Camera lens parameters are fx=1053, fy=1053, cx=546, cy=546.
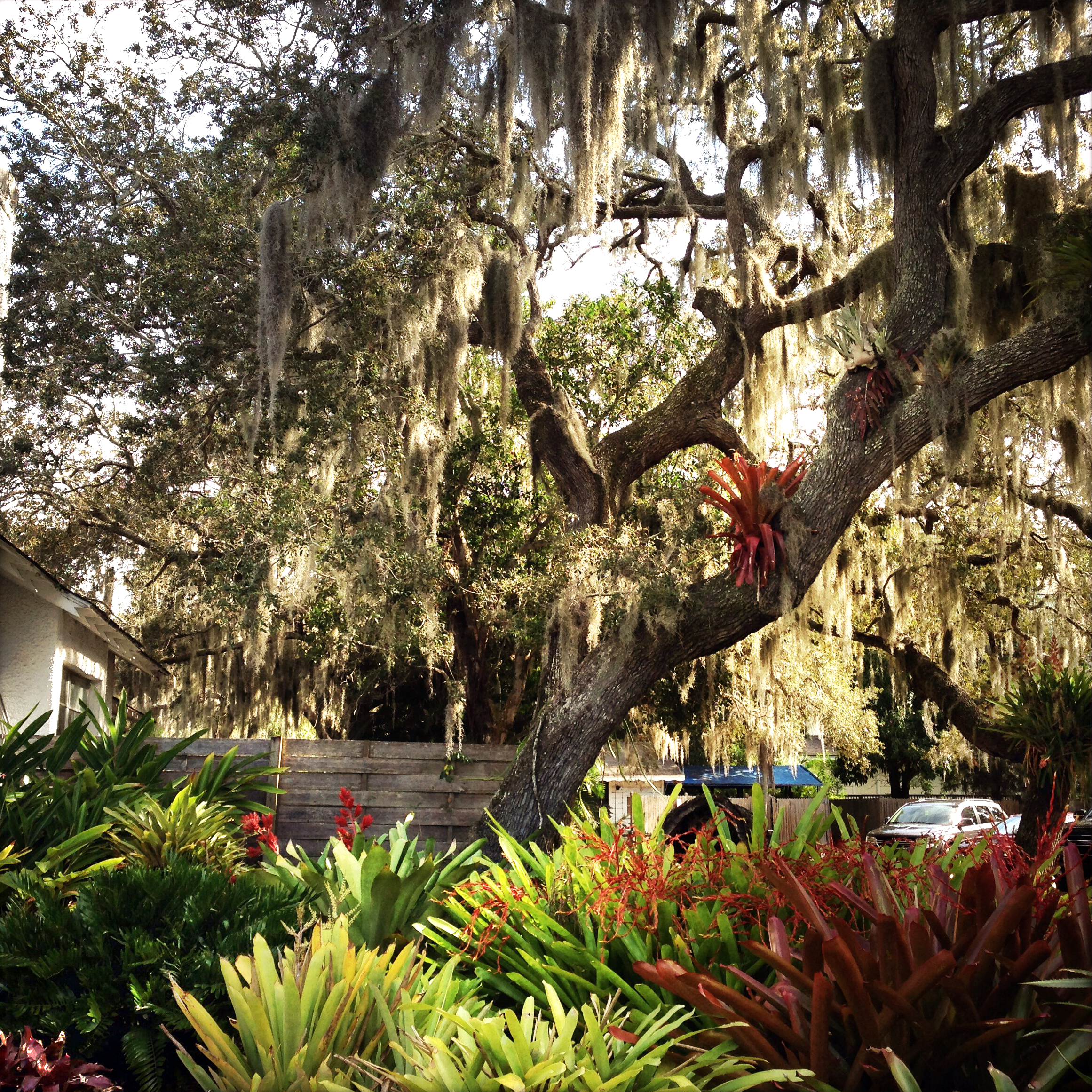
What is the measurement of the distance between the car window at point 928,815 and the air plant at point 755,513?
395 inches

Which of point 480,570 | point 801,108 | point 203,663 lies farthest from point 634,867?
point 203,663

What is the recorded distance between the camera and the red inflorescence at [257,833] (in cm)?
622

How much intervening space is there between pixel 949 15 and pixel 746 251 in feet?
8.72

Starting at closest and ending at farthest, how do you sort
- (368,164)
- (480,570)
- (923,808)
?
(368,164) < (480,570) < (923,808)

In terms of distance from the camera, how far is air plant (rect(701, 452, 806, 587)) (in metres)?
8.61

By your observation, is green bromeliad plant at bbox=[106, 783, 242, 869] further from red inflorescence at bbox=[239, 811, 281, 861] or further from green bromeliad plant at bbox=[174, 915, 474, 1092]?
green bromeliad plant at bbox=[174, 915, 474, 1092]

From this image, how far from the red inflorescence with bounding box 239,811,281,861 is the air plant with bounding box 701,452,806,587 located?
13.7 ft

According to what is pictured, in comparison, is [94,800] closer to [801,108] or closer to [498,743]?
[498,743]

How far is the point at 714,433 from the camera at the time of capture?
34.7 feet

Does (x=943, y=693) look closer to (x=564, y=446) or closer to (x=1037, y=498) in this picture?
(x=1037, y=498)

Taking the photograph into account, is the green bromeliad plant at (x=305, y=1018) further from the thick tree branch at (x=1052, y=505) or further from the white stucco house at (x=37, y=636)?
the thick tree branch at (x=1052, y=505)

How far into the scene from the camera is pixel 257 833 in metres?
6.49

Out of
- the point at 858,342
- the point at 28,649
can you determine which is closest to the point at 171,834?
the point at 28,649

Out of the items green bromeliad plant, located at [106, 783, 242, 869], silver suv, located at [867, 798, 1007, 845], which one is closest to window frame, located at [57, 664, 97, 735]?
green bromeliad plant, located at [106, 783, 242, 869]
